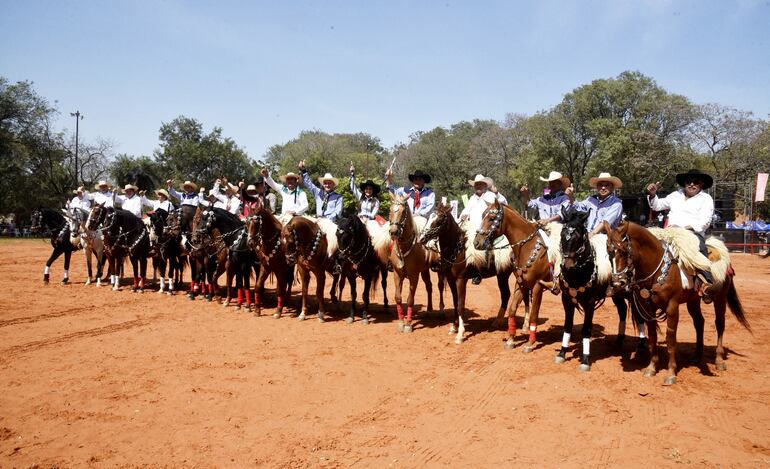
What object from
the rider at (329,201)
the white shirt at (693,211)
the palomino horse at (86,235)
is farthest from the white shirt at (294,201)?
the white shirt at (693,211)

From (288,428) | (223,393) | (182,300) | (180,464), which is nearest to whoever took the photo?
(180,464)

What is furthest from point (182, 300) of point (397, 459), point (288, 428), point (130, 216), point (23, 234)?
point (23, 234)

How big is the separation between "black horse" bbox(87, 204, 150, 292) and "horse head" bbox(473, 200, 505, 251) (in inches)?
445

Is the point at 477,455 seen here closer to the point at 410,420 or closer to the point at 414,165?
the point at 410,420

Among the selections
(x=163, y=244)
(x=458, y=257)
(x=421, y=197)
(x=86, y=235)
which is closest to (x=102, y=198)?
(x=86, y=235)

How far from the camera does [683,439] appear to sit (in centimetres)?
513

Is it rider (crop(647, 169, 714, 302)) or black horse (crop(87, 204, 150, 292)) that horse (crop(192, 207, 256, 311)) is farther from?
rider (crop(647, 169, 714, 302))

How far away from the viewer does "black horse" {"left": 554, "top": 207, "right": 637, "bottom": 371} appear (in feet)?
22.8

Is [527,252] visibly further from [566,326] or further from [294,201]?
Answer: [294,201]

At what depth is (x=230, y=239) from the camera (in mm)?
12516

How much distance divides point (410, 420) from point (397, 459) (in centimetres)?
95

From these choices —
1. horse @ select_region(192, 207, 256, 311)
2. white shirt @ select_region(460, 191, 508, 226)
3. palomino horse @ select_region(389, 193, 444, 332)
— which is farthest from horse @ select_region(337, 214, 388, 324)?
horse @ select_region(192, 207, 256, 311)

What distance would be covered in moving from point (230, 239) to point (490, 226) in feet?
23.8

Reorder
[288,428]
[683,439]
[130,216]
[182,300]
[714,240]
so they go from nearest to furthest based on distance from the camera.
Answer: [683,439]
[288,428]
[714,240]
[182,300]
[130,216]
